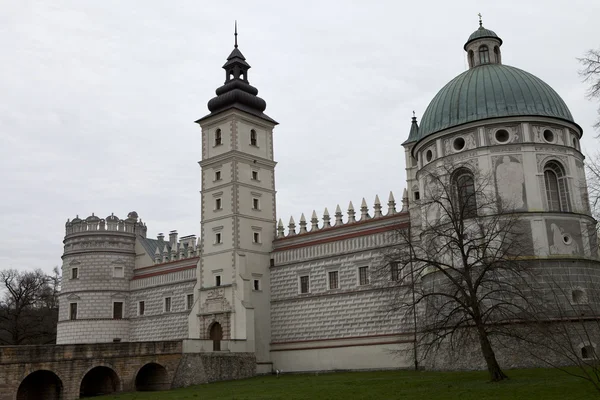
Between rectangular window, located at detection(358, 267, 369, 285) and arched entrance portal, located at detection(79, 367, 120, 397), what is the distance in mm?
15250

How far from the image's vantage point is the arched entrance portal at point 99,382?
1394 inches

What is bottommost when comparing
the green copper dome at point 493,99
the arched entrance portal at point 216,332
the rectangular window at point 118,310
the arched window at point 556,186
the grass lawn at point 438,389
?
the grass lawn at point 438,389

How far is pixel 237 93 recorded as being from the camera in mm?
45719

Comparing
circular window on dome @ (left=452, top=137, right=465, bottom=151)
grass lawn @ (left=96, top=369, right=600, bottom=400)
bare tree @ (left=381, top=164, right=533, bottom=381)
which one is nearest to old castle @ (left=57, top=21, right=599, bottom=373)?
circular window on dome @ (left=452, top=137, right=465, bottom=151)

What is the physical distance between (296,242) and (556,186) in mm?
18258

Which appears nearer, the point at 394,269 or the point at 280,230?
the point at 394,269

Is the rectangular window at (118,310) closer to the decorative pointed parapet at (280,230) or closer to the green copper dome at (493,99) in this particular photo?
the decorative pointed parapet at (280,230)

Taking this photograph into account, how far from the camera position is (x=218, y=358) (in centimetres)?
3791

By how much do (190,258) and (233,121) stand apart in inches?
471

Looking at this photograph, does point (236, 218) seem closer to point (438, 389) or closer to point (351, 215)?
point (351, 215)

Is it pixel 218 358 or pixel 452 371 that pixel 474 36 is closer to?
pixel 452 371

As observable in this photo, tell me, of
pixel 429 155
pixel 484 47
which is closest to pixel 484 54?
pixel 484 47

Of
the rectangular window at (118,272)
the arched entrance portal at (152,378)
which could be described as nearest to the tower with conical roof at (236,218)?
the arched entrance portal at (152,378)

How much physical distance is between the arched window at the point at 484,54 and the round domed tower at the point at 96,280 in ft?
113
